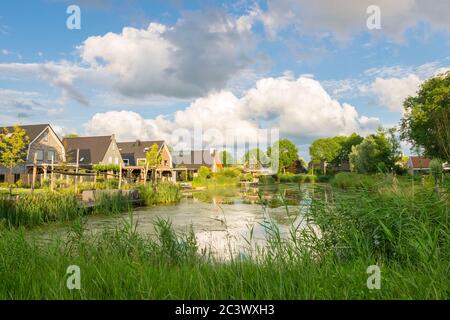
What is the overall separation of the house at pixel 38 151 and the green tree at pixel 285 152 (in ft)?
175

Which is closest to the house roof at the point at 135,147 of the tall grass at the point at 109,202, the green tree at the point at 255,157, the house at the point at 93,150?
the house at the point at 93,150

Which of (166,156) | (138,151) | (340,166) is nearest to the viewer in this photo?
(138,151)

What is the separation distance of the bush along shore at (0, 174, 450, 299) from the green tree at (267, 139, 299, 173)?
77396mm

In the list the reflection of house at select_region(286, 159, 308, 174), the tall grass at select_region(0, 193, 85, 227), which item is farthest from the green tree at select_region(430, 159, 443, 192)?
the reflection of house at select_region(286, 159, 308, 174)

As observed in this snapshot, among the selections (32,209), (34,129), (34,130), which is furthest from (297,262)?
(34,129)

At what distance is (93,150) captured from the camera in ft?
148

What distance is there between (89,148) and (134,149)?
28.7 ft

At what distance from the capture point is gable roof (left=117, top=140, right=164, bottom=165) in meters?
51.9

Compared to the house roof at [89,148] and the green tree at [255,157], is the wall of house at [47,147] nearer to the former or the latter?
the house roof at [89,148]

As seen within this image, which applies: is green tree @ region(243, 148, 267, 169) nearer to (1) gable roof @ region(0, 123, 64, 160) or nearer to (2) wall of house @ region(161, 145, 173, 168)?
(2) wall of house @ region(161, 145, 173, 168)

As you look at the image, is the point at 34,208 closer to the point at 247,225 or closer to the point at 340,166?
the point at 247,225

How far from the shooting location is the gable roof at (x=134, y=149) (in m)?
51.9

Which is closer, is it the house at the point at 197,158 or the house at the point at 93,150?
the house at the point at 93,150
